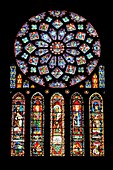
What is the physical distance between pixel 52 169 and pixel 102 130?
1933 mm

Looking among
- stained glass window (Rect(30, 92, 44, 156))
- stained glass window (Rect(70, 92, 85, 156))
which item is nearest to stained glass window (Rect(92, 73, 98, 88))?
stained glass window (Rect(70, 92, 85, 156))

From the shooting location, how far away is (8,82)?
20891mm

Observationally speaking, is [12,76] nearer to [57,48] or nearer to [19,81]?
[19,81]

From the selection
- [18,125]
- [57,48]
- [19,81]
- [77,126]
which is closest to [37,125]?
[18,125]

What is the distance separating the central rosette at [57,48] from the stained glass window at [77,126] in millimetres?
1499

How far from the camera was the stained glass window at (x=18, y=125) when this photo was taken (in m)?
20.4

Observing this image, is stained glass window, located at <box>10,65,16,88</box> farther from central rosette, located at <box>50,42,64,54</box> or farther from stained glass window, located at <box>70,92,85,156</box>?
stained glass window, located at <box>70,92,85,156</box>

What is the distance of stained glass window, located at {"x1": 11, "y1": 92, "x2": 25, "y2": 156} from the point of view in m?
20.4

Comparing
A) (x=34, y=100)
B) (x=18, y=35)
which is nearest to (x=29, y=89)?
(x=34, y=100)

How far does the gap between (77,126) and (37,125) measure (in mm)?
1170

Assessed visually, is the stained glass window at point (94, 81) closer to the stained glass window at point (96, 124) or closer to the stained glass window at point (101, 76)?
the stained glass window at point (101, 76)

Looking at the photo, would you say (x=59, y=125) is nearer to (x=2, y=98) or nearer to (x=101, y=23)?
(x=2, y=98)

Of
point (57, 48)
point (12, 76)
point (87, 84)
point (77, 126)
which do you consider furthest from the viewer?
point (57, 48)

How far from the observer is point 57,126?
2061 centimetres
